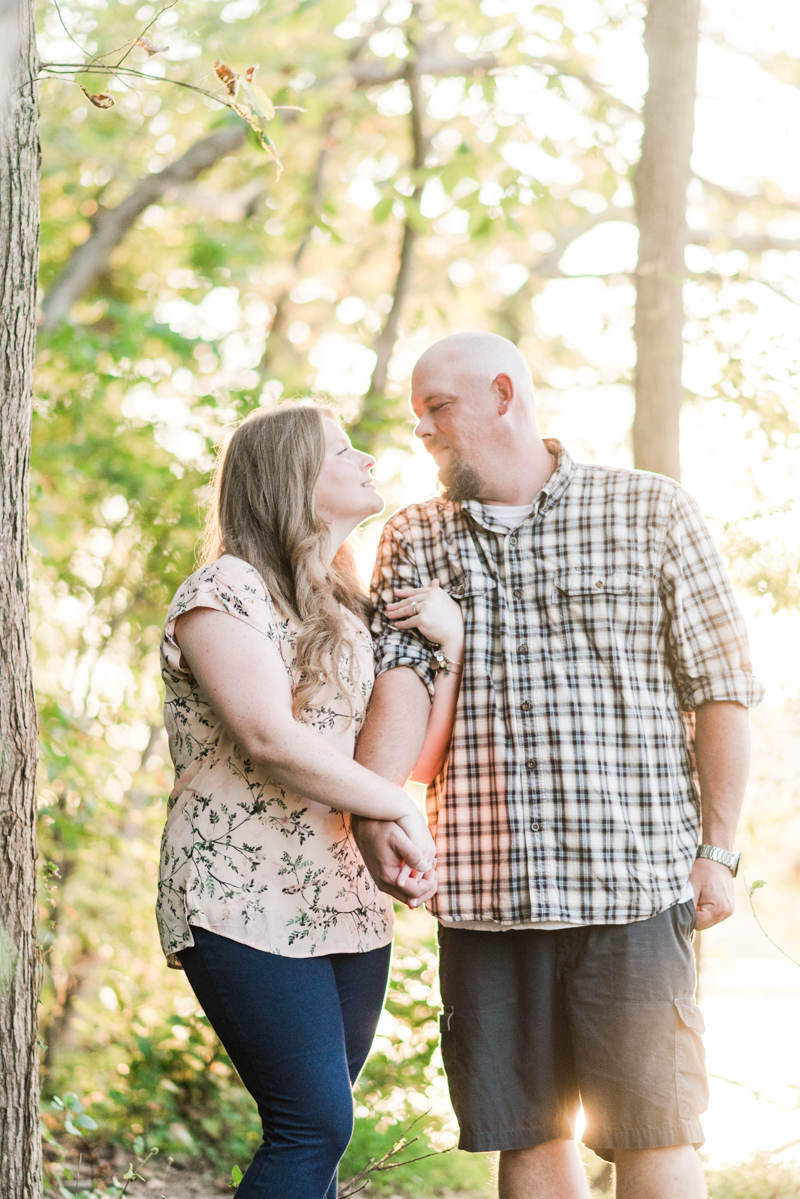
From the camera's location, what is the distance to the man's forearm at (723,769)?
2041mm

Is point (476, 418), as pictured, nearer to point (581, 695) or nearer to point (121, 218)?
point (581, 695)

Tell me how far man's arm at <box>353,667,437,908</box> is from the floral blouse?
0.19ft

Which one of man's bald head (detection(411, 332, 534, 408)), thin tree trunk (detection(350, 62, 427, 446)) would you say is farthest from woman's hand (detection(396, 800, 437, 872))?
thin tree trunk (detection(350, 62, 427, 446))

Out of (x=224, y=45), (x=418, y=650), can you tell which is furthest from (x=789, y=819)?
(x=224, y=45)

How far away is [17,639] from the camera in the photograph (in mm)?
1871

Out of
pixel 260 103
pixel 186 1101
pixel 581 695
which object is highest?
pixel 260 103

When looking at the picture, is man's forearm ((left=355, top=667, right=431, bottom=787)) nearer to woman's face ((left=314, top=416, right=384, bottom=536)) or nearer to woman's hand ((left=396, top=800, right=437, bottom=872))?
woman's hand ((left=396, top=800, right=437, bottom=872))

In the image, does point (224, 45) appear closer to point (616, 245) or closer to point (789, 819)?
point (616, 245)

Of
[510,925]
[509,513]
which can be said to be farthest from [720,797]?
[509,513]

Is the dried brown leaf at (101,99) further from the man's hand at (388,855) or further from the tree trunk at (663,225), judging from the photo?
the tree trunk at (663,225)

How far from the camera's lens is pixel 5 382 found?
6.02 feet

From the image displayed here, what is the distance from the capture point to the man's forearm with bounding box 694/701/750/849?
204 cm

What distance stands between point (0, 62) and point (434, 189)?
9.52ft

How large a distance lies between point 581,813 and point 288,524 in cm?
79
